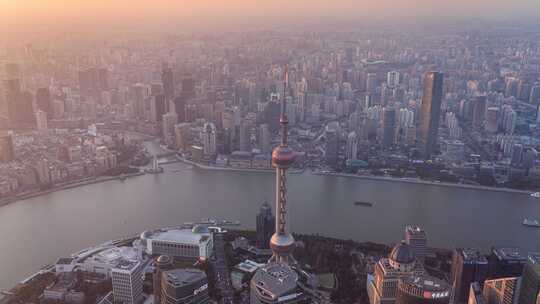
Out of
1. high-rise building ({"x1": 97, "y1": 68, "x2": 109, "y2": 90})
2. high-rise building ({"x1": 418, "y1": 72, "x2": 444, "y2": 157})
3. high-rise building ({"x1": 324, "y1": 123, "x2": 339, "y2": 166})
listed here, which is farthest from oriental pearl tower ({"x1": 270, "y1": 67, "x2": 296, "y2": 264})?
high-rise building ({"x1": 97, "y1": 68, "x2": 109, "y2": 90})

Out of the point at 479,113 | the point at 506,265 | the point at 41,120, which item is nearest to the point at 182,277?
the point at 506,265

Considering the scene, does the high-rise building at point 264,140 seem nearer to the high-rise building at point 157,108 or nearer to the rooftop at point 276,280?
the high-rise building at point 157,108

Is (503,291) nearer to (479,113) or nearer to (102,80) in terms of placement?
(479,113)

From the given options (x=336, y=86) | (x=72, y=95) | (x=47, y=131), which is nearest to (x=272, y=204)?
(x=47, y=131)

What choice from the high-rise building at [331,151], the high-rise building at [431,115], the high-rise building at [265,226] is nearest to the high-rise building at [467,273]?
the high-rise building at [265,226]

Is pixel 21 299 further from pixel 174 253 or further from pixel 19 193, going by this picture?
pixel 19 193

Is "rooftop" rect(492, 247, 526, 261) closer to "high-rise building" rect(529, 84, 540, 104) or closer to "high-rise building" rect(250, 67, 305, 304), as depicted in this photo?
"high-rise building" rect(250, 67, 305, 304)
